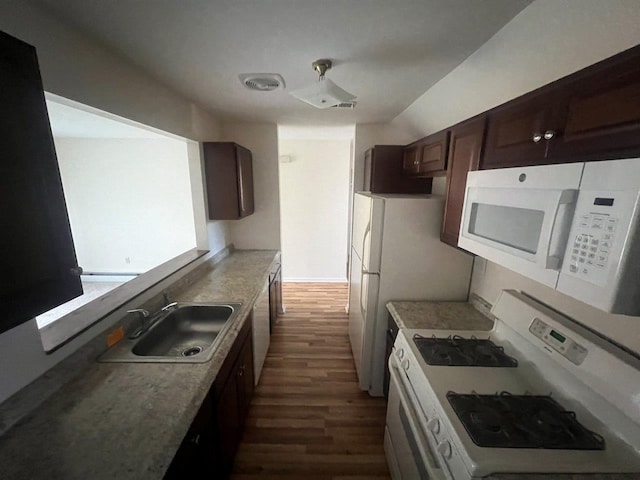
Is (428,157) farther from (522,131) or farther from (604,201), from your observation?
(604,201)

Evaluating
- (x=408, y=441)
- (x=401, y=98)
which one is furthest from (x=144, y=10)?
(x=408, y=441)

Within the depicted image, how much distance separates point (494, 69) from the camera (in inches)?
50.4

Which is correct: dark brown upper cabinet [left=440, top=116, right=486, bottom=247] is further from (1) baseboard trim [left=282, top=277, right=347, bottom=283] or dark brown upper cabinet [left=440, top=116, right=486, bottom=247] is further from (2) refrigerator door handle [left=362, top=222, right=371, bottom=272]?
(1) baseboard trim [left=282, top=277, right=347, bottom=283]

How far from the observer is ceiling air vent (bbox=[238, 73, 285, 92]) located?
1653 millimetres

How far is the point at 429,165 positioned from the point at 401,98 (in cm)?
75

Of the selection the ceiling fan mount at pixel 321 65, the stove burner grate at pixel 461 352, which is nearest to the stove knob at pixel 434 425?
the stove burner grate at pixel 461 352

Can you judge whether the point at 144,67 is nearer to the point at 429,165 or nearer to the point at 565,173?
the point at 429,165

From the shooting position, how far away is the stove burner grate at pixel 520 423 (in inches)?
32.4

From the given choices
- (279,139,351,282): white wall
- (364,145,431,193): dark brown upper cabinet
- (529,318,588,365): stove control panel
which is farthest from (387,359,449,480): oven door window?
(279,139,351,282): white wall

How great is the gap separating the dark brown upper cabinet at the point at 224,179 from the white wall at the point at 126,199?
6.92ft

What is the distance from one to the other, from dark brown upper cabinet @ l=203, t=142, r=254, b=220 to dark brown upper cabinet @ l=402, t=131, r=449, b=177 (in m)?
1.66

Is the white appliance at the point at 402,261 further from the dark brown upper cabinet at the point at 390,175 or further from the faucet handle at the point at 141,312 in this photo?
the faucet handle at the point at 141,312

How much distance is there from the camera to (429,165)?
1777 millimetres

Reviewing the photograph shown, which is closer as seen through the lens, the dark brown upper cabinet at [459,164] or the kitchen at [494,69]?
the kitchen at [494,69]
